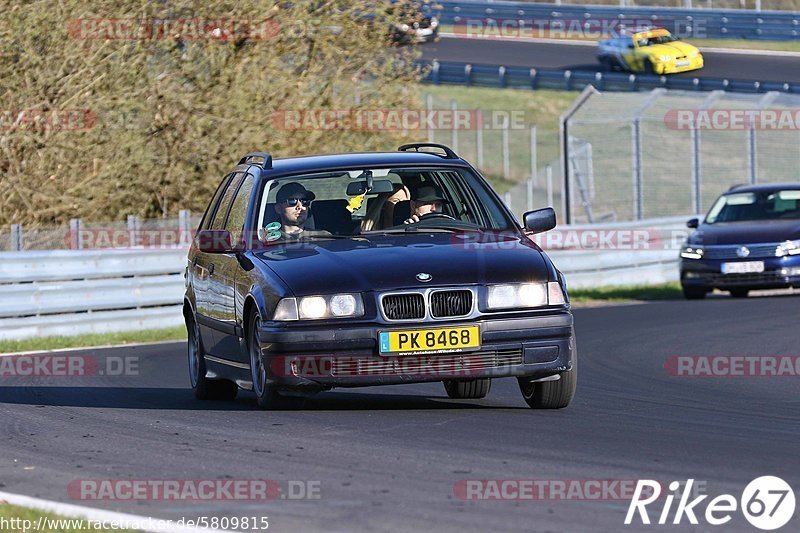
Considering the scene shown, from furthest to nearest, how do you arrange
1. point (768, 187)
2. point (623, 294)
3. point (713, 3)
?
point (713, 3)
point (623, 294)
point (768, 187)

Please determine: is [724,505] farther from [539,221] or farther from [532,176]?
[532,176]

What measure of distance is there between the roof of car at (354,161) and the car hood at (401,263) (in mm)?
730

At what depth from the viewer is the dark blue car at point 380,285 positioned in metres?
8.66

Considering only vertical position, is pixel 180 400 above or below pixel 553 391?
below

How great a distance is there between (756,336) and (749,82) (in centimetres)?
2772

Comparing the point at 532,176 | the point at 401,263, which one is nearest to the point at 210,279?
the point at 401,263

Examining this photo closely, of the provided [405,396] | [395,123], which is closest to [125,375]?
[405,396]

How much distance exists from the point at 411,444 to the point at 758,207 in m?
16.1

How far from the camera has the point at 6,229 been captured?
2377 cm

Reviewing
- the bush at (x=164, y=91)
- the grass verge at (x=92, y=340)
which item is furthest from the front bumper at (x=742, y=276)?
the bush at (x=164, y=91)

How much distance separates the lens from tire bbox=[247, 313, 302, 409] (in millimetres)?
9055

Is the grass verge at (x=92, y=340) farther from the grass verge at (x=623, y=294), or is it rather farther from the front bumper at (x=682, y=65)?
the front bumper at (x=682, y=65)

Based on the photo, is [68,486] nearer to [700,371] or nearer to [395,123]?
[700,371]

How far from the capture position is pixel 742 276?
21.5 m
